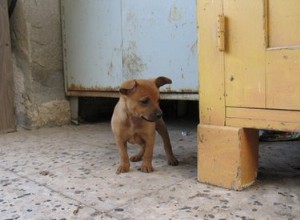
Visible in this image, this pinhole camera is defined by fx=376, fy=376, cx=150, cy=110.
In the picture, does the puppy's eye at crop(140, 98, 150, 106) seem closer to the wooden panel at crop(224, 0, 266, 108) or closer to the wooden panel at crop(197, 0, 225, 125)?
the wooden panel at crop(197, 0, 225, 125)

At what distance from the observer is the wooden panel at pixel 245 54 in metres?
1.51

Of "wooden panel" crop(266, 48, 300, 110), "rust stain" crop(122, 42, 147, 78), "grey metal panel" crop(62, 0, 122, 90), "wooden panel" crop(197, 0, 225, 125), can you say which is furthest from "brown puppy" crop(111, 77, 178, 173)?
"grey metal panel" crop(62, 0, 122, 90)

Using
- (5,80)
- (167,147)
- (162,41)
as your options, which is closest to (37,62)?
(5,80)

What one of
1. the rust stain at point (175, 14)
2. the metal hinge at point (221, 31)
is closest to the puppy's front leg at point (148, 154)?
the metal hinge at point (221, 31)

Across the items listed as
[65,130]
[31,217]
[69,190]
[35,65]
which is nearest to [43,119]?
[65,130]

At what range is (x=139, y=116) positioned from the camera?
1890mm

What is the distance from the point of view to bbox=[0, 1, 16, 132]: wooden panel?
317 cm

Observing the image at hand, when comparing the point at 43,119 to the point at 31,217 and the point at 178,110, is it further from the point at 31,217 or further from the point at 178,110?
the point at 31,217

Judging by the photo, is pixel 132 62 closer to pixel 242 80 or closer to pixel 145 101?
pixel 145 101

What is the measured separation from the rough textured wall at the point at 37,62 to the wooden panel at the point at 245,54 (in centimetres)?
219

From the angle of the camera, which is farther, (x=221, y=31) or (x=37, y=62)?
(x=37, y=62)

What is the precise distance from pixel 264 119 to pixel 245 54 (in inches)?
11.0

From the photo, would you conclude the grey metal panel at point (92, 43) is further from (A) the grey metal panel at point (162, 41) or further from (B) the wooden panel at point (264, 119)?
(B) the wooden panel at point (264, 119)

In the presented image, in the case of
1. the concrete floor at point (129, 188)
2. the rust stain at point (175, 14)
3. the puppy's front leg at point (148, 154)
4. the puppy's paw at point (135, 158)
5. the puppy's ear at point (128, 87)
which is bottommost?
the concrete floor at point (129, 188)
